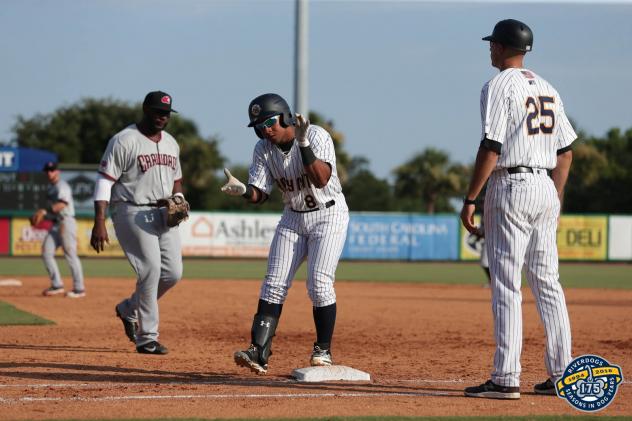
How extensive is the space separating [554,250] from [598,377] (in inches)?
34.4

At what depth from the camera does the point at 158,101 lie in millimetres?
8859

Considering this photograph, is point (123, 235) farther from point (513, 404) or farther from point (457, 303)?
point (457, 303)

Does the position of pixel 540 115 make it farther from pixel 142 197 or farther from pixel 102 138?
pixel 102 138

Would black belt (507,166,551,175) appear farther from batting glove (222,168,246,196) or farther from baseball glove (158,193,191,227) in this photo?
baseball glove (158,193,191,227)

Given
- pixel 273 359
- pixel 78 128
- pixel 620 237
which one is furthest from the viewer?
pixel 78 128

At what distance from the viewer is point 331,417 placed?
5.46 m

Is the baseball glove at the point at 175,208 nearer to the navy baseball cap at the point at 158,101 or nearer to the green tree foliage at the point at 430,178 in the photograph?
the navy baseball cap at the point at 158,101

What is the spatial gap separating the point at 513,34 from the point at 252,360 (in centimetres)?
283

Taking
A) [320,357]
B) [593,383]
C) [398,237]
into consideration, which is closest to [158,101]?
[320,357]

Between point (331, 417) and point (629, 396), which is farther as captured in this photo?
point (629, 396)

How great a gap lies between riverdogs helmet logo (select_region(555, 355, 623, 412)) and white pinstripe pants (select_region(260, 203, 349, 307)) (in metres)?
2.06

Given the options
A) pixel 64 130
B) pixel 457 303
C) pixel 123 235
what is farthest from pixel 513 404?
pixel 64 130

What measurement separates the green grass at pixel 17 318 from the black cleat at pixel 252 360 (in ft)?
17.4

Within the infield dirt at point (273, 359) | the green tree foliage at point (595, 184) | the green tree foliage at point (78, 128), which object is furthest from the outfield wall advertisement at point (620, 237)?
the green tree foliage at point (78, 128)
